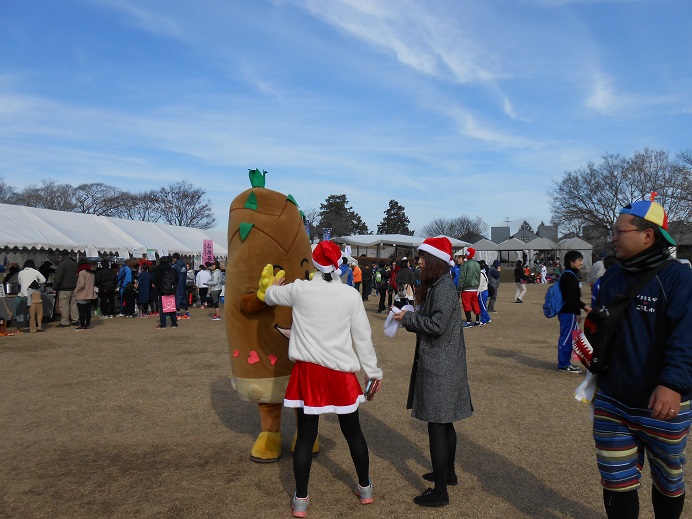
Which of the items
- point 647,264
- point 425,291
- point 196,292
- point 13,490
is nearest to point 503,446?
point 425,291

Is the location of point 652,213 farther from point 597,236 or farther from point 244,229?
point 597,236

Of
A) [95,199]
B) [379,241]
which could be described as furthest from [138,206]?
[379,241]

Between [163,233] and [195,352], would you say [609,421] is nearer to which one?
[195,352]

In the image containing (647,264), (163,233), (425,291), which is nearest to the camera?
(647,264)

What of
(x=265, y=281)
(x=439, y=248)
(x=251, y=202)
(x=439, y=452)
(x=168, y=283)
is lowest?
(x=439, y=452)

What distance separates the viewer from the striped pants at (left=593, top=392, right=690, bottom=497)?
2.60 metres

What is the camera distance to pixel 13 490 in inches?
163

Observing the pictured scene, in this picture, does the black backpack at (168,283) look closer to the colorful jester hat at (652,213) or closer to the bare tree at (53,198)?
the colorful jester hat at (652,213)

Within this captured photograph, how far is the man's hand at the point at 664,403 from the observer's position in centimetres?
248

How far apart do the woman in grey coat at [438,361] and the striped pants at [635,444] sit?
105 centimetres

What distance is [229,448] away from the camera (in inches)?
197

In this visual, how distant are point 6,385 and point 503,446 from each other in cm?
660

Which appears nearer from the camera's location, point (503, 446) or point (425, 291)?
point (425, 291)

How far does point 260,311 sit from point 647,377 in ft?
9.63
